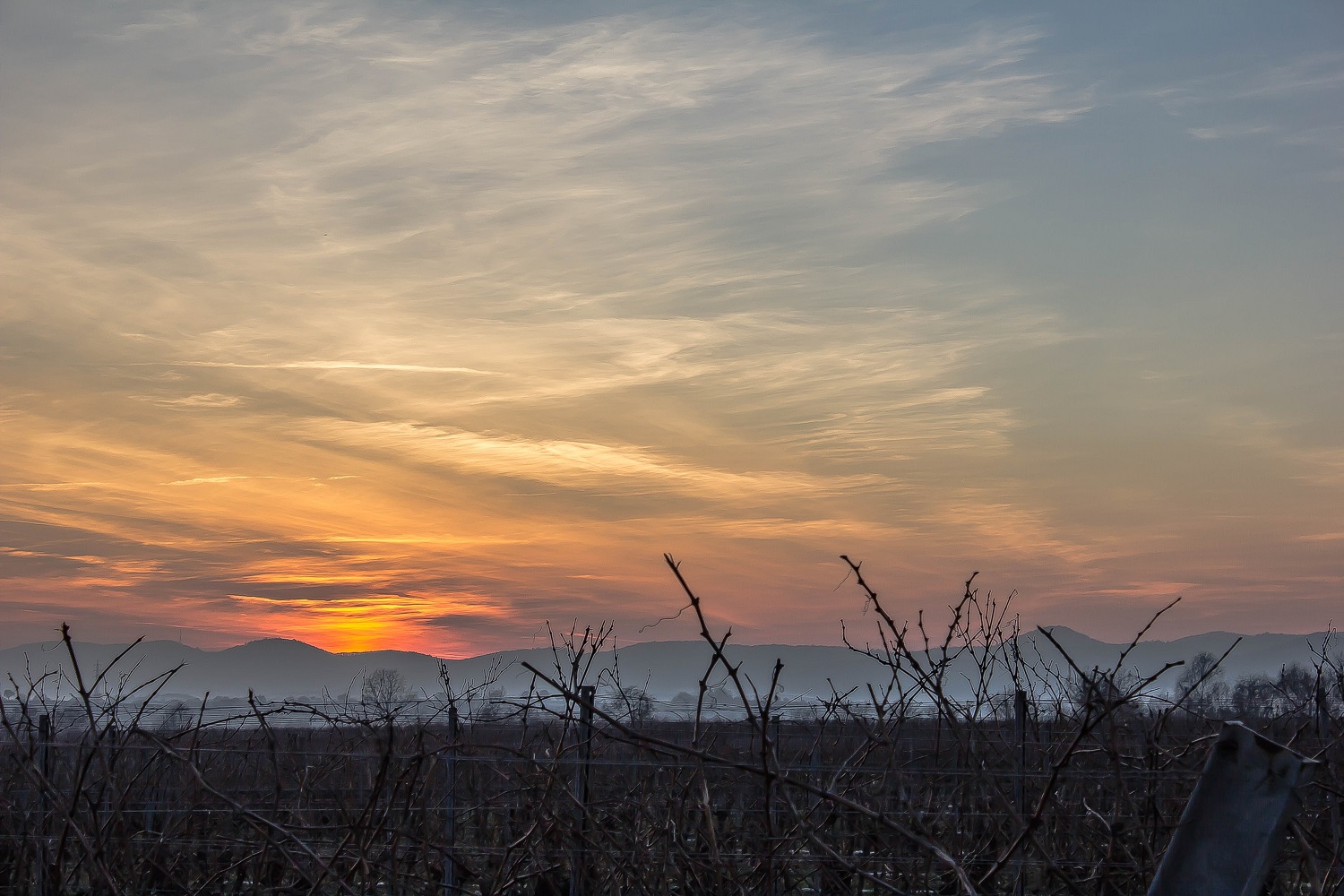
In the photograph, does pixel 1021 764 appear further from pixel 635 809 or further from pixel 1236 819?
pixel 1236 819

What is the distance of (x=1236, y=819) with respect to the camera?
1807 mm

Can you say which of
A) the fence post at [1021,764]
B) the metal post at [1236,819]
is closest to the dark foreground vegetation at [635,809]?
the fence post at [1021,764]

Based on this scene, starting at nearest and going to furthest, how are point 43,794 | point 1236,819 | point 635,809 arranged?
point 1236,819, point 43,794, point 635,809

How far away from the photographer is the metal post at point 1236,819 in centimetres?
178

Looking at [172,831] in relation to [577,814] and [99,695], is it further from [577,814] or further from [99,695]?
[577,814]

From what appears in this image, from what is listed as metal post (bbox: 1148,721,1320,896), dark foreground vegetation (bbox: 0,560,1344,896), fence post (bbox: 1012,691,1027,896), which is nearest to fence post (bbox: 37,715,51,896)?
dark foreground vegetation (bbox: 0,560,1344,896)

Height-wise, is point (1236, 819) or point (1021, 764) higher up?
point (1236, 819)

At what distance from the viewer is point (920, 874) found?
8047 millimetres

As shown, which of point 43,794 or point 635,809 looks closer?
point 43,794

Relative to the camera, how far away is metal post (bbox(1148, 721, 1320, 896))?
5.84 ft

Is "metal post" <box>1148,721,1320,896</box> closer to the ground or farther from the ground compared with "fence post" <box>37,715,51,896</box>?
farther from the ground

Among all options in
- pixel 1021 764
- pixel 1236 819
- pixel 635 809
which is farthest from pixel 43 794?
pixel 1021 764

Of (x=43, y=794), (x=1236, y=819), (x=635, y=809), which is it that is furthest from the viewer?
(x=635, y=809)

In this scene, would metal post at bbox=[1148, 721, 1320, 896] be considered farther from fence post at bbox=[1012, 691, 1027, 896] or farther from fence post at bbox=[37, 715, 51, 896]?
fence post at bbox=[1012, 691, 1027, 896]
